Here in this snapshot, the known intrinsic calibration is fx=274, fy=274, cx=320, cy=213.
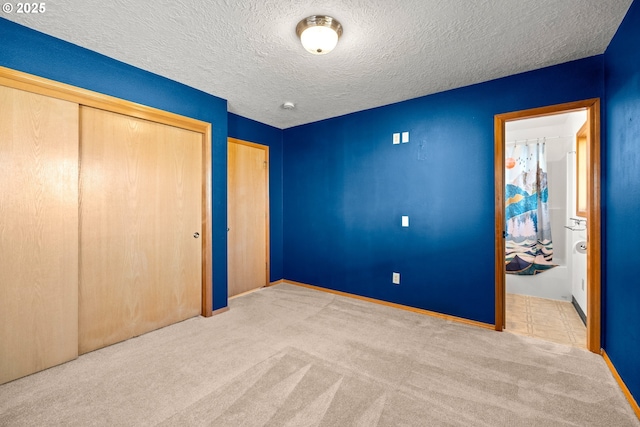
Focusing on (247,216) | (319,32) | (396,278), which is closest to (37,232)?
(247,216)

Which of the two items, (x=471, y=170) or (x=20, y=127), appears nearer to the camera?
(x=20, y=127)

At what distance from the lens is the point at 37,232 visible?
78.0 inches

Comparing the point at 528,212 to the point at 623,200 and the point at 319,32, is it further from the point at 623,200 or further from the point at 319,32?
the point at 319,32

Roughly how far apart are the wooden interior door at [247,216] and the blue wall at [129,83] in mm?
524

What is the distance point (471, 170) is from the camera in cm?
285

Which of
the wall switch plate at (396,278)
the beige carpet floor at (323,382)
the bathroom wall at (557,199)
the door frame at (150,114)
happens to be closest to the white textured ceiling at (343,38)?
the door frame at (150,114)

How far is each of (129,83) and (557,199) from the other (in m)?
5.41

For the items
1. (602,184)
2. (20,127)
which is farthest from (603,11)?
(20,127)

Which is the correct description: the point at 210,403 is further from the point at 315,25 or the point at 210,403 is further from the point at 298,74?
the point at 298,74

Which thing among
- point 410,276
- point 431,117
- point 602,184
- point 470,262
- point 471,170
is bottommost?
point 410,276

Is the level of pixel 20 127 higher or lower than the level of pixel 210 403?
higher

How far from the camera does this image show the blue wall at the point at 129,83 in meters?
1.90

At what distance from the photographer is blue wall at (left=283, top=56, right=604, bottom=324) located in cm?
273

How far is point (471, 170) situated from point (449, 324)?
5.29ft
